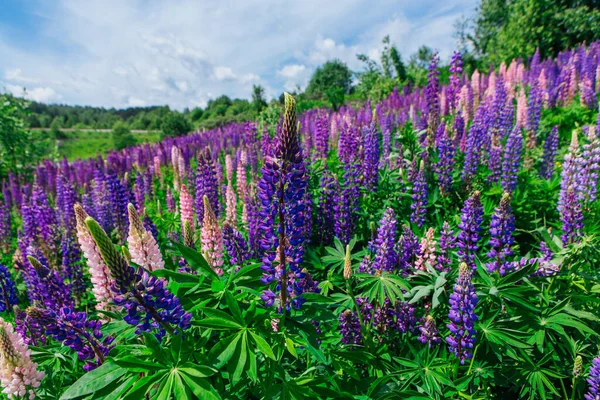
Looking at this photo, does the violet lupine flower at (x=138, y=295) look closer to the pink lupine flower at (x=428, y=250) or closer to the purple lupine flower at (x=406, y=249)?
the purple lupine flower at (x=406, y=249)

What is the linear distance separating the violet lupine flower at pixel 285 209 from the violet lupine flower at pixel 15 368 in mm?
1198

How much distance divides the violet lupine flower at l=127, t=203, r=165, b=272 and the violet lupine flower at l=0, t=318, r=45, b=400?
62 centimetres

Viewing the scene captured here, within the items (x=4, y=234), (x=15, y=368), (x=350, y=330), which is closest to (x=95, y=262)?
(x=15, y=368)

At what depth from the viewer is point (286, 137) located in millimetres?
1544

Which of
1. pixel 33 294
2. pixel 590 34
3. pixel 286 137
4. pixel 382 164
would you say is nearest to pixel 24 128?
pixel 33 294

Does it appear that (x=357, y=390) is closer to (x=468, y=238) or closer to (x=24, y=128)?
(x=468, y=238)

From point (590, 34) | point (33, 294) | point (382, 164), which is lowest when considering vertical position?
point (33, 294)

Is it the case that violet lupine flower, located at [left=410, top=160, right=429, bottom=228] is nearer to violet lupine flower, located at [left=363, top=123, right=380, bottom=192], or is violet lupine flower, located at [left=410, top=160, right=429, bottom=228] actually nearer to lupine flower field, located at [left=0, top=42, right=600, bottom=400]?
lupine flower field, located at [left=0, top=42, right=600, bottom=400]

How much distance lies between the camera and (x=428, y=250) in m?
2.56

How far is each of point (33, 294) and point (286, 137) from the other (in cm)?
262

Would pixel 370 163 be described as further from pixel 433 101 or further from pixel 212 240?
pixel 212 240

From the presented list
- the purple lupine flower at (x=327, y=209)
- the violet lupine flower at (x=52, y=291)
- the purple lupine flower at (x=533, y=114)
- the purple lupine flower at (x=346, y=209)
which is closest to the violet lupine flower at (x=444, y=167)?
the purple lupine flower at (x=346, y=209)

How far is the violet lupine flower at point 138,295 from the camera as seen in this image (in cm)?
126

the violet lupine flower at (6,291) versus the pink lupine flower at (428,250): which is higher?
the pink lupine flower at (428,250)
